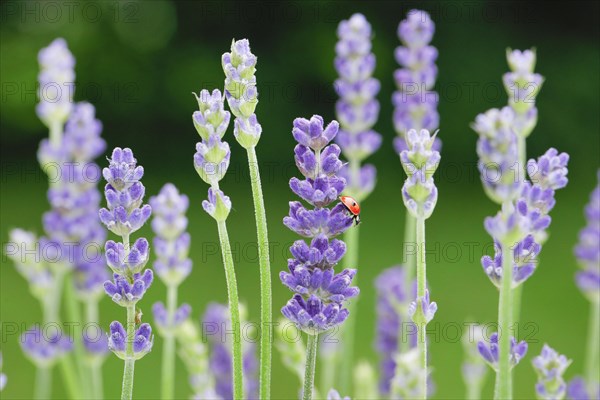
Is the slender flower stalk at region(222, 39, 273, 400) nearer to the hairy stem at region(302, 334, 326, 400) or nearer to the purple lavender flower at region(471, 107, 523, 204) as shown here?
the hairy stem at region(302, 334, 326, 400)

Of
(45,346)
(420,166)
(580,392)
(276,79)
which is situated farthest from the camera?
(276,79)

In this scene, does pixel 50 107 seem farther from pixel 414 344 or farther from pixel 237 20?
pixel 237 20

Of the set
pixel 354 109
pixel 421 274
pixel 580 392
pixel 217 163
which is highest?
pixel 354 109

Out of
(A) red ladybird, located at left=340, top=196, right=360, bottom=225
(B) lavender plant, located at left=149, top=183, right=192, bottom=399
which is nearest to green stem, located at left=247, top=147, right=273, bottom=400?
(A) red ladybird, located at left=340, top=196, right=360, bottom=225

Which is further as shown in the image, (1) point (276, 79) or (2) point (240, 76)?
(1) point (276, 79)

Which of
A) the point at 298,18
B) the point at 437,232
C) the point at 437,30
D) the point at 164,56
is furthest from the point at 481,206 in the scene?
the point at 164,56

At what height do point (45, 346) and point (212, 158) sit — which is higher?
point (212, 158)

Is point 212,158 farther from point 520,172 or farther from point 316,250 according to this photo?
point 520,172

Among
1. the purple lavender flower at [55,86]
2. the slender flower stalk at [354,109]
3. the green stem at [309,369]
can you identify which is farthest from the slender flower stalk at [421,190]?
the purple lavender flower at [55,86]


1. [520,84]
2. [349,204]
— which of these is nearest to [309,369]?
[349,204]
